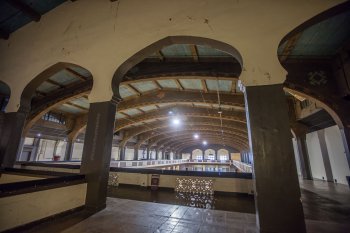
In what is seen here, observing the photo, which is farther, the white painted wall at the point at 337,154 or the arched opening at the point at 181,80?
the white painted wall at the point at 337,154

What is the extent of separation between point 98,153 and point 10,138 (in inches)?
143

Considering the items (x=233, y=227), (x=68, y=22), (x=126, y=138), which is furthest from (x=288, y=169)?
(x=126, y=138)

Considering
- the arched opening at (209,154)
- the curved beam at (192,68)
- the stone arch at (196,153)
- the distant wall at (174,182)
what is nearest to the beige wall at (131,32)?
the curved beam at (192,68)

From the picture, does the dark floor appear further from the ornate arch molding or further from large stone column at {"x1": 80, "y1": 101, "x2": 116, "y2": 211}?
the ornate arch molding

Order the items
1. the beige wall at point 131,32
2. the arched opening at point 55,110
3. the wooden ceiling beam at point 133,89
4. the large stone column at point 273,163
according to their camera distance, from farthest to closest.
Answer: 1. the wooden ceiling beam at point 133,89
2. the arched opening at point 55,110
3. the beige wall at point 131,32
4. the large stone column at point 273,163

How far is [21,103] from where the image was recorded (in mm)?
5152

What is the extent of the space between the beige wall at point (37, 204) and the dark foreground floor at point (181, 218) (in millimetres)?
219

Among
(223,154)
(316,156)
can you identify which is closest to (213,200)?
(316,156)

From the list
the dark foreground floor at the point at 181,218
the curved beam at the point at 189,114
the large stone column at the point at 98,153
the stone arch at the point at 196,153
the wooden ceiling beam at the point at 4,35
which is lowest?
the dark foreground floor at the point at 181,218

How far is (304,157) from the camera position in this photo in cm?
1048

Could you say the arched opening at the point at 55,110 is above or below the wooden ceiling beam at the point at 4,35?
below

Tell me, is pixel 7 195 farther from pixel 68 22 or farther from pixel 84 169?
pixel 68 22

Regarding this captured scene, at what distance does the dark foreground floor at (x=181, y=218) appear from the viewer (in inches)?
101

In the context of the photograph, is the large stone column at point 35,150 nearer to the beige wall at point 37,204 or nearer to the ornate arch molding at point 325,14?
the beige wall at point 37,204
